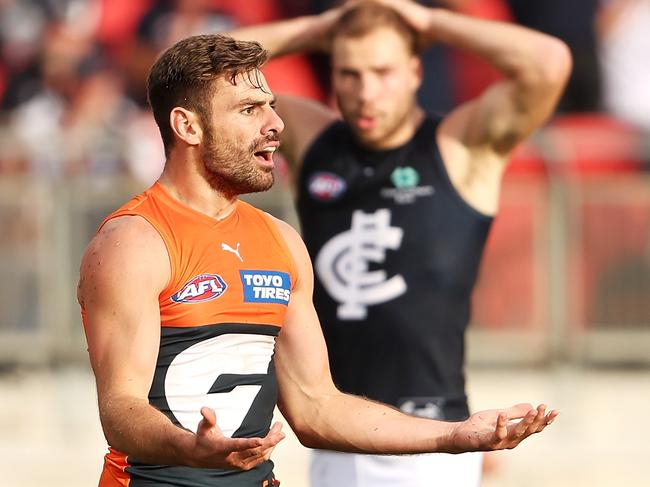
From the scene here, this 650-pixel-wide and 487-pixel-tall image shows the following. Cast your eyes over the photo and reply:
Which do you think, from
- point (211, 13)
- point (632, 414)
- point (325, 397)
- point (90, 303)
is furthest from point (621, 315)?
point (90, 303)

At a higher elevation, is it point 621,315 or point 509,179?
point 509,179

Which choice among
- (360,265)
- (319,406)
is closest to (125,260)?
(319,406)

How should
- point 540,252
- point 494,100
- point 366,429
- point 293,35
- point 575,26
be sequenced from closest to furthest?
1. point 366,429
2. point 494,100
3. point 293,35
4. point 540,252
5. point 575,26

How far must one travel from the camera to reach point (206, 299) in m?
4.51

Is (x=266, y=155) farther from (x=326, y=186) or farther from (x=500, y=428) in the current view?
(x=326, y=186)

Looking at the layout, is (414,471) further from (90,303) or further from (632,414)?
(632,414)

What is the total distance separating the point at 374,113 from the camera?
21.2 feet

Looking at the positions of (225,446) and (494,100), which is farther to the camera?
(494,100)

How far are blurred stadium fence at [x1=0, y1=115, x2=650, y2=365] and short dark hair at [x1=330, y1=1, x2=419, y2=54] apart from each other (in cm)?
494

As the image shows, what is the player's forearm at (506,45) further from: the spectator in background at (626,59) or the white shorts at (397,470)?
the spectator in background at (626,59)

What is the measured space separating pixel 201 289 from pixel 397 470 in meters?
2.12

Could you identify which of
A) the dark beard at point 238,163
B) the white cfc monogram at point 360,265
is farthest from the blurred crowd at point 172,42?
the dark beard at point 238,163

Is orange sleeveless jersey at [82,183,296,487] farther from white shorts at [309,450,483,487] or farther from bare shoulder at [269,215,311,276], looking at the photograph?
white shorts at [309,450,483,487]

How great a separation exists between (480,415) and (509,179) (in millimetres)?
7359
